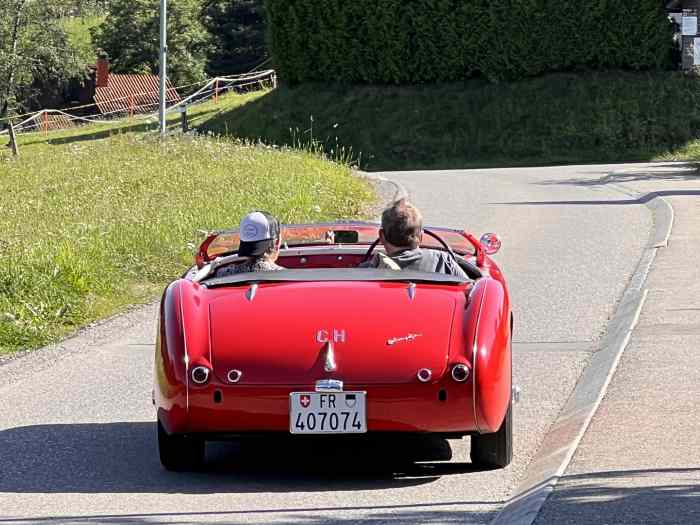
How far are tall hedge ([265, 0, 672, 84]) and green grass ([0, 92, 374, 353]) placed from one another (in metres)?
14.1

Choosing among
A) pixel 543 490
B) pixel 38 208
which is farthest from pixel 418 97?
pixel 543 490

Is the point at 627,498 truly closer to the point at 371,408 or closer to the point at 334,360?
the point at 371,408

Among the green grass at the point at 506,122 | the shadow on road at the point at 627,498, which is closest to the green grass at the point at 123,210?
the shadow on road at the point at 627,498

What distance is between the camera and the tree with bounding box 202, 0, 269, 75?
3164 inches

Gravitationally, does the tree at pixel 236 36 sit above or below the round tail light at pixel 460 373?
below

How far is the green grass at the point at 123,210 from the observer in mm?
13336

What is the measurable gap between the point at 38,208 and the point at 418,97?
84.3ft

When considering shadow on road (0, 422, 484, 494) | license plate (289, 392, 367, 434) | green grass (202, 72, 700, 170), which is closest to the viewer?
license plate (289, 392, 367, 434)

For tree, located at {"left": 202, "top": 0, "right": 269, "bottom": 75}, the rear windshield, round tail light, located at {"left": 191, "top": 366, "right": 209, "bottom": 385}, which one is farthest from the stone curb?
tree, located at {"left": 202, "top": 0, "right": 269, "bottom": 75}

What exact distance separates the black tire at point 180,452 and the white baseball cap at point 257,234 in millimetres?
1127

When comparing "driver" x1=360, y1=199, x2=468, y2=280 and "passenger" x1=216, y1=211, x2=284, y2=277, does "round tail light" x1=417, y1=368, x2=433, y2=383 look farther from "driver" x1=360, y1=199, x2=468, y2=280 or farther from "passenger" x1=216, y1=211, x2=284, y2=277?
"passenger" x1=216, y1=211, x2=284, y2=277

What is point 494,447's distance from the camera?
7441mm

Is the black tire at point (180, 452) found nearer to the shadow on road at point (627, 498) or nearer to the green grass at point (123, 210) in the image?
the shadow on road at point (627, 498)

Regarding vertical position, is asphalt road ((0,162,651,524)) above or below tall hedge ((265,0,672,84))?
above
